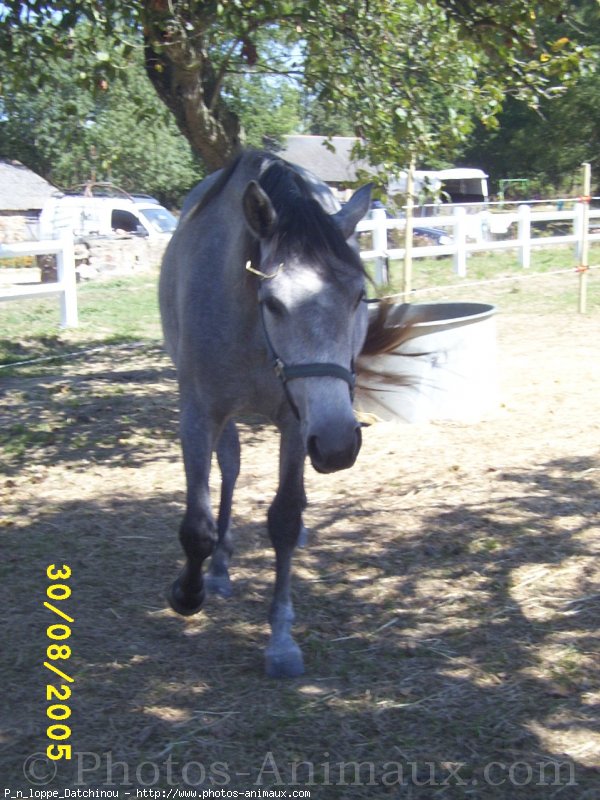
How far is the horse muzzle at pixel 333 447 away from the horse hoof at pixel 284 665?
971mm

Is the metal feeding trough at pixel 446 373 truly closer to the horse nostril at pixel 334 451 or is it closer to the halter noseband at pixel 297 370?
the halter noseband at pixel 297 370

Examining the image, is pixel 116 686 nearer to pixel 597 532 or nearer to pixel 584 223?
pixel 597 532

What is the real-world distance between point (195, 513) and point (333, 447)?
3.42 feet

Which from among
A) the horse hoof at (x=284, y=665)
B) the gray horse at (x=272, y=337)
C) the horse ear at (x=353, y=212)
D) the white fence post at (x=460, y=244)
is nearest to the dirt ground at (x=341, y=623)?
the horse hoof at (x=284, y=665)

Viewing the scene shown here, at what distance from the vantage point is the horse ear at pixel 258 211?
3.05m

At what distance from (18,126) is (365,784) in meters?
42.4

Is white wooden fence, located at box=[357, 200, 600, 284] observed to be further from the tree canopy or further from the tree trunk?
the tree trunk

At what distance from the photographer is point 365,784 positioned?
270cm

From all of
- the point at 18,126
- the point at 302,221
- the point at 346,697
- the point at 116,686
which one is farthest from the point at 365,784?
the point at 18,126

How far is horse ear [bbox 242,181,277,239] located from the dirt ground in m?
1.61

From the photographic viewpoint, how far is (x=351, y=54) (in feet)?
25.5

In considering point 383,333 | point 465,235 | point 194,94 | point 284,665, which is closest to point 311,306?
point 284,665

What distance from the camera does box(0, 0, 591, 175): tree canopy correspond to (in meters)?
6.09

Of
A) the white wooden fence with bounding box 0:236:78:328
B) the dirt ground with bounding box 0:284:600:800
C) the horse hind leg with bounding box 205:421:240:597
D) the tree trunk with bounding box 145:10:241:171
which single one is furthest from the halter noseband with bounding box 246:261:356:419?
the white wooden fence with bounding box 0:236:78:328
